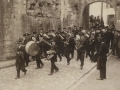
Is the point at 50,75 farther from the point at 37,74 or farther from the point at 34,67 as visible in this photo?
the point at 34,67

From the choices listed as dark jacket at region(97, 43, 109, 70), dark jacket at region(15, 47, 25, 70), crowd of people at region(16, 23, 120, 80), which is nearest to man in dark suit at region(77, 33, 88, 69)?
crowd of people at region(16, 23, 120, 80)

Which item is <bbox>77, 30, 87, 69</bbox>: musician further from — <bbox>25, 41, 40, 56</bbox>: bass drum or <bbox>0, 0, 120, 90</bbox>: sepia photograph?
<bbox>25, 41, 40, 56</bbox>: bass drum

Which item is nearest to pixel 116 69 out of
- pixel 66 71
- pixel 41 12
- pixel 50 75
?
pixel 66 71

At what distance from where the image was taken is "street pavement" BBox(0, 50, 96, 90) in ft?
28.3

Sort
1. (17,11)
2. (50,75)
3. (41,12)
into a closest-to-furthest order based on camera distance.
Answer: (50,75) → (17,11) → (41,12)

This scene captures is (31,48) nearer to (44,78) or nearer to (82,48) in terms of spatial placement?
(44,78)

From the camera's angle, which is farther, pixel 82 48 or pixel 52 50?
pixel 82 48

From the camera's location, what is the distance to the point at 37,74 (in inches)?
416

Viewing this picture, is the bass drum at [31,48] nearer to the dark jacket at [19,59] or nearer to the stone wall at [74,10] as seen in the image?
the dark jacket at [19,59]

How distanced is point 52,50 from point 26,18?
5.42 m

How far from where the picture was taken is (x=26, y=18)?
15.1 metres

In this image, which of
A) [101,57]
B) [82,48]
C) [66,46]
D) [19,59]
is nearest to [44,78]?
[19,59]

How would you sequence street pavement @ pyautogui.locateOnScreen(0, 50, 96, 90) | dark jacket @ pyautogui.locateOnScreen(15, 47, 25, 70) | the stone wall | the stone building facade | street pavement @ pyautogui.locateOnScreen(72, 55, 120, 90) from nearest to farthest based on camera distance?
street pavement @ pyautogui.locateOnScreen(72, 55, 120, 90), street pavement @ pyautogui.locateOnScreen(0, 50, 96, 90), dark jacket @ pyautogui.locateOnScreen(15, 47, 25, 70), the stone building facade, the stone wall

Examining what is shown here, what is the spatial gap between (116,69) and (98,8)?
3016 centimetres
